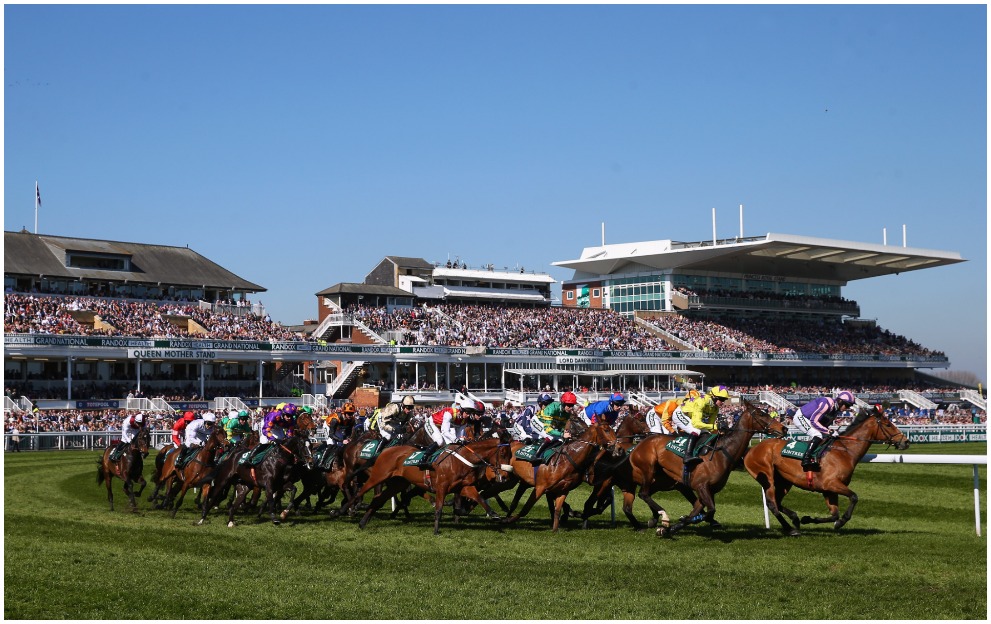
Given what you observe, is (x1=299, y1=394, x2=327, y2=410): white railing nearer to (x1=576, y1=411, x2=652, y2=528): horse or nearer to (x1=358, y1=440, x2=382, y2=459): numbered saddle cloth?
(x1=358, y1=440, x2=382, y2=459): numbered saddle cloth

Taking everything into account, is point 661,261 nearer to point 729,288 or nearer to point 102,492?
point 729,288

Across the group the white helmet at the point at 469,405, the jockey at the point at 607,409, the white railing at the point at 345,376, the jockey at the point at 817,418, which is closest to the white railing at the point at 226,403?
the white railing at the point at 345,376

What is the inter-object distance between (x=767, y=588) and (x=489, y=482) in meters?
6.29

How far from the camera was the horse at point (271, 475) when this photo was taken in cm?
1598

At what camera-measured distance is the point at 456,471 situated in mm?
15234

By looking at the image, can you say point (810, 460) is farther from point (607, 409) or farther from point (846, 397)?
point (607, 409)

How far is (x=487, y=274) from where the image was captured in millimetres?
69250

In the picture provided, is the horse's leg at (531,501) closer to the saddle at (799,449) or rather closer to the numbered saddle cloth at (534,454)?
the numbered saddle cloth at (534,454)

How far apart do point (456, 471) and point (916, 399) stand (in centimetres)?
5147

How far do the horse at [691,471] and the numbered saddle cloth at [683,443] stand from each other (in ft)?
0.25

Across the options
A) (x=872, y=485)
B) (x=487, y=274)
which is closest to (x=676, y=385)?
A: (x=487, y=274)

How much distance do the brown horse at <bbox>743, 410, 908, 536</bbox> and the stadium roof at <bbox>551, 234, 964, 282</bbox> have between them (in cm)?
4932

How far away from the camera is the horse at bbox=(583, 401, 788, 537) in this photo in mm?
13742

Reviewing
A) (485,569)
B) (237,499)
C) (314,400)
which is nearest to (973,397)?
(314,400)
